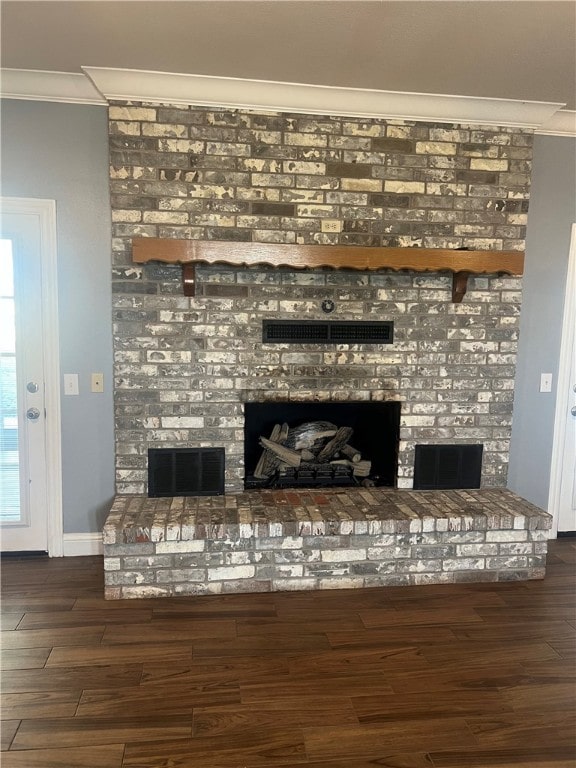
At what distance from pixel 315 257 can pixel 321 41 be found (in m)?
0.91

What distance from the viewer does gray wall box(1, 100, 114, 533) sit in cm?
282

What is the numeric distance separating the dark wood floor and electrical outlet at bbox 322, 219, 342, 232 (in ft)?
6.33

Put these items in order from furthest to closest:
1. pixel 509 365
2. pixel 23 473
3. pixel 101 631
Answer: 1. pixel 509 365
2. pixel 23 473
3. pixel 101 631

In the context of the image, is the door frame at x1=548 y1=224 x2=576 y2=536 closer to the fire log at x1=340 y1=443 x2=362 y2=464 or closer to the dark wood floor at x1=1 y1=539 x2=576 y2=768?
the dark wood floor at x1=1 y1=539 x2=576 y2=768

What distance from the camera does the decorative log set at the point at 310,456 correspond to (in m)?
3.20

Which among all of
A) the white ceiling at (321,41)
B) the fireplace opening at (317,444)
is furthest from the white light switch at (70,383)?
the white ceiling at (321,41)

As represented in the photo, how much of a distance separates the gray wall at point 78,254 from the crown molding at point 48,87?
0.04 meters

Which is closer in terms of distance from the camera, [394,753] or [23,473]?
[394,753]

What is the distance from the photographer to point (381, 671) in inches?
84.3

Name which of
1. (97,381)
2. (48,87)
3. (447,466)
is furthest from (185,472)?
(48,87)

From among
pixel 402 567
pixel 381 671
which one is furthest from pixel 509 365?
pixel 381 671

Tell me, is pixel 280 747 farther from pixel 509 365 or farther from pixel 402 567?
pixel 509 365

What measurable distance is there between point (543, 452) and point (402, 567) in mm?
1317

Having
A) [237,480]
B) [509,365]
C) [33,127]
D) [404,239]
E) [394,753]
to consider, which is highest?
[33,127]
